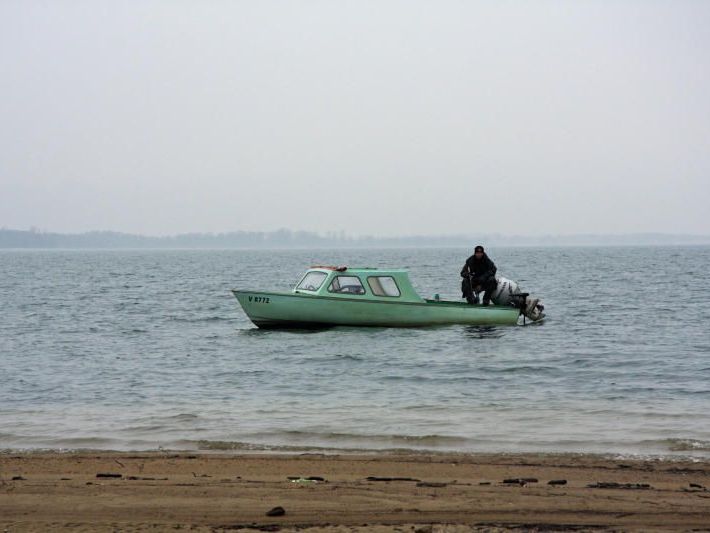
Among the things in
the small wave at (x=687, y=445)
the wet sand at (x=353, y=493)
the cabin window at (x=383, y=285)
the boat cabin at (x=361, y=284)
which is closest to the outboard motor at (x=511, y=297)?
the boat cabin at (x=361, y=284)

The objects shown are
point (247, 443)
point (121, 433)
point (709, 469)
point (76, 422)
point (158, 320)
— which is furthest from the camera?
point (158, 320)

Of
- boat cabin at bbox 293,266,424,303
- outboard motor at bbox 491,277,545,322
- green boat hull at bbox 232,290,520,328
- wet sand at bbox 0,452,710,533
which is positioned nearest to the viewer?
wet sand at bbox 0,452,710,533

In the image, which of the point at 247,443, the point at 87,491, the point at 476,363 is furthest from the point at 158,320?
the point at 87,491

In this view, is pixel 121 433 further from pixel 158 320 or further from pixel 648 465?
pixel 158 320

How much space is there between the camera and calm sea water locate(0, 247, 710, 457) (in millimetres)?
12064

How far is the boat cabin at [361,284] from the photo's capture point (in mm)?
24062

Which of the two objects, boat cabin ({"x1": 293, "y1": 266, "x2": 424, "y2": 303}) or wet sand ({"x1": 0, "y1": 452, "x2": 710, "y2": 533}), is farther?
boat cabin ({"x1": 293, "y1": 266, "x2": 424, "y2": 303})

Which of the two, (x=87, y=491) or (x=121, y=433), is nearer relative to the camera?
(x=87, y=491)

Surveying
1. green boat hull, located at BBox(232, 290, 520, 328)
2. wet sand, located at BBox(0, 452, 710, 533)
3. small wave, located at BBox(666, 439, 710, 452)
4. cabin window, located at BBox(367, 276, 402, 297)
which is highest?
cabin window, located at BBox(367, 276, 402, 297)

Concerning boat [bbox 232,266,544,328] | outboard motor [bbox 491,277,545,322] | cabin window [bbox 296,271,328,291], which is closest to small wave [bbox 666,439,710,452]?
boat [bbox 232,266,544,328]

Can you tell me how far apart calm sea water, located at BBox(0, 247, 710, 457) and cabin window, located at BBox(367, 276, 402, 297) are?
103 centimetres

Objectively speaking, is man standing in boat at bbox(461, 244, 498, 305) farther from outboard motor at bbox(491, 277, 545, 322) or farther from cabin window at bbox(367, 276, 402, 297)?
cabin window at bbox(367, 276, 402, 297)

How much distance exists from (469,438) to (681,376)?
7.72 m

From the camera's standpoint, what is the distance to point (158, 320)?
104 ft
